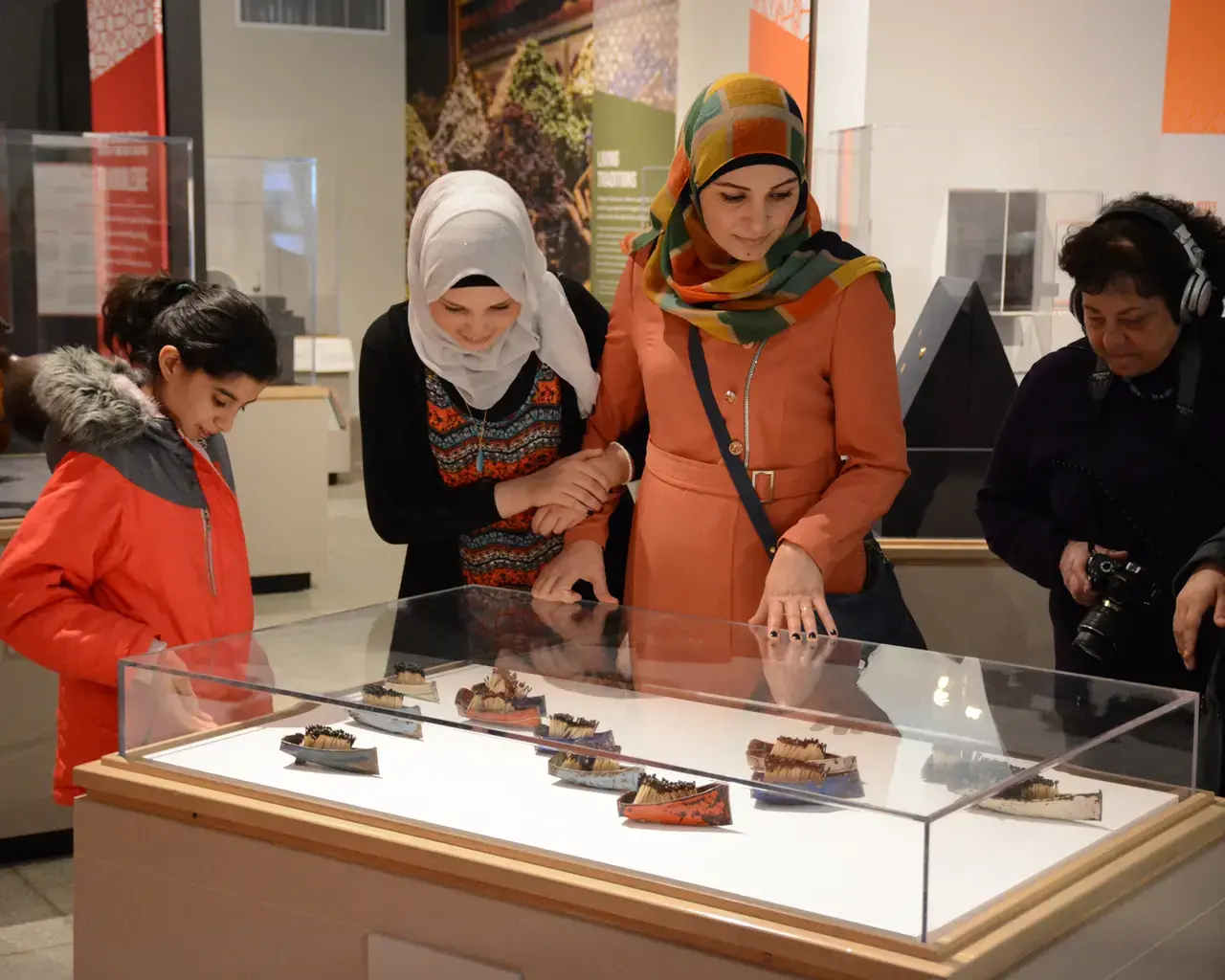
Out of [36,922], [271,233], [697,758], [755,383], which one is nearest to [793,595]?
→ [755,383]

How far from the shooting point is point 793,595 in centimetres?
194

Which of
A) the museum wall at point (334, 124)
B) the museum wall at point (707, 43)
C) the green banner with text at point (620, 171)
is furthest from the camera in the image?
the museum wall at point (334, 124)

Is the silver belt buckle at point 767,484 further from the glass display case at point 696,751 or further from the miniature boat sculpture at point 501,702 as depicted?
the miniature boat sculpture at point 501,702

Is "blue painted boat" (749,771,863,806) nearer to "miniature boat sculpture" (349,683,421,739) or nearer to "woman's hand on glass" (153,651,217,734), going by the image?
"miniature boat sculpture" (349,683,421,739)

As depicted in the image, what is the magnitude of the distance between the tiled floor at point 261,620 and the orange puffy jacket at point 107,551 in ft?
3.08

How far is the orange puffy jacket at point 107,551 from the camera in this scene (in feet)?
6.79

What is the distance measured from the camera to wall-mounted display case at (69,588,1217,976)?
1.29 meters

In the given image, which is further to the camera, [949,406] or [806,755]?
[949,406]

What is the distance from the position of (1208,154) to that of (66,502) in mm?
2427

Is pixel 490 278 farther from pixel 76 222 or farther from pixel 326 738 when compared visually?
pixel 76 222

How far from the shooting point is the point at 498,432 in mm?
2191

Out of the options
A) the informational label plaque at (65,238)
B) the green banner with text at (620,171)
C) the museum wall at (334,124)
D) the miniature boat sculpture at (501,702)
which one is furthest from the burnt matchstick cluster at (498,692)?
the museum wall at (334,124)

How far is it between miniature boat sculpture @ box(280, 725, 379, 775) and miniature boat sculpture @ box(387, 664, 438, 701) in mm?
77

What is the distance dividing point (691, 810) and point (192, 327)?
119cm
